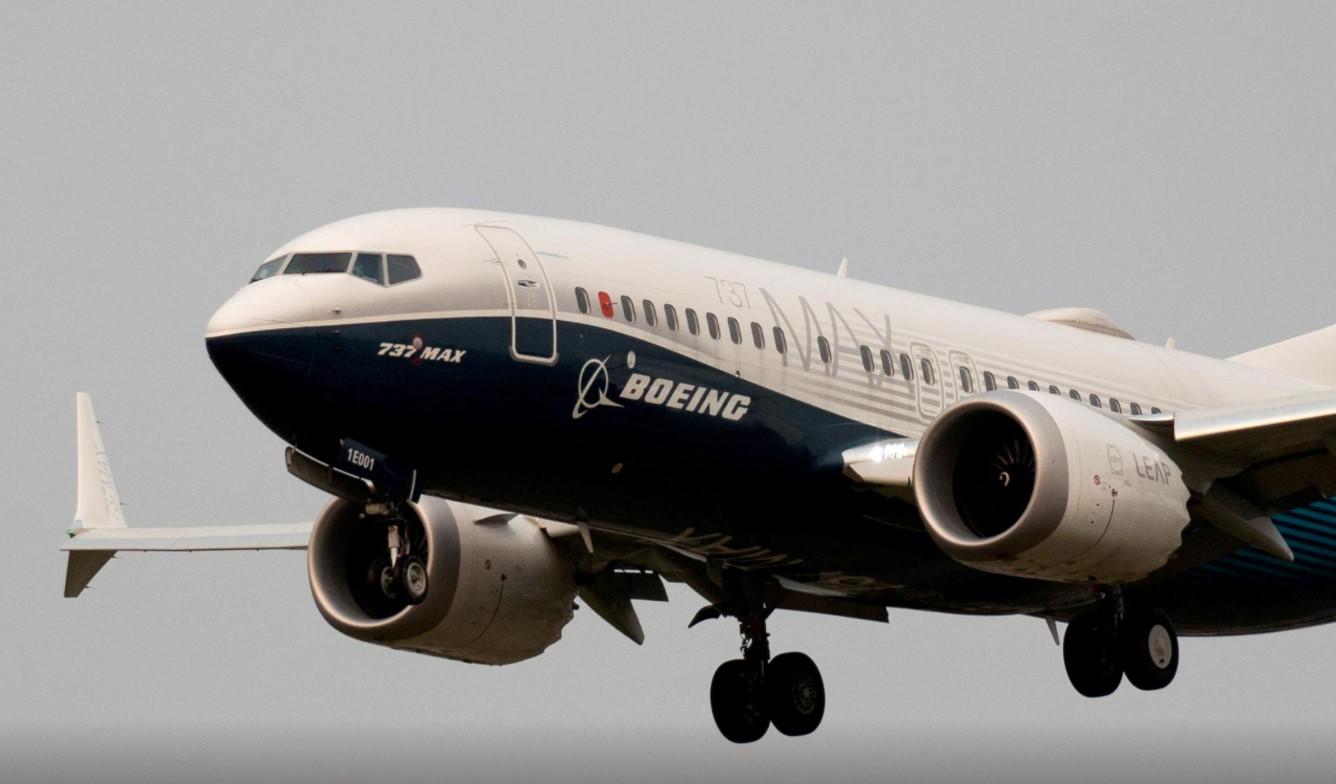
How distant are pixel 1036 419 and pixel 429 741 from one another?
167 feet

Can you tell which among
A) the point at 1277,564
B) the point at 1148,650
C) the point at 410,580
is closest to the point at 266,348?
the point at 410,580

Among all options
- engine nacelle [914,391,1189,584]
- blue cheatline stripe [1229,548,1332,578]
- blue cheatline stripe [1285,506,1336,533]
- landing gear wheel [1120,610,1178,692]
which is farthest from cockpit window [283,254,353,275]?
blue cheatline stripe [1285,506,1336,533]

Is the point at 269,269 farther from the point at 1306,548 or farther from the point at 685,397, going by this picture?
the point at 1306,548

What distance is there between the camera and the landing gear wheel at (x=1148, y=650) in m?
24.9

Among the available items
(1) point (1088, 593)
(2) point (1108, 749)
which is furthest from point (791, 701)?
(2) point (1108, 749)

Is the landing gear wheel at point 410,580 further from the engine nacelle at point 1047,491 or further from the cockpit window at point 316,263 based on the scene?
the engine nacelle at point 1047,491

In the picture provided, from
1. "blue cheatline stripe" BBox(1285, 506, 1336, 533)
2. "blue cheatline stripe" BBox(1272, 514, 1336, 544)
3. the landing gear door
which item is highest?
the landing gear door

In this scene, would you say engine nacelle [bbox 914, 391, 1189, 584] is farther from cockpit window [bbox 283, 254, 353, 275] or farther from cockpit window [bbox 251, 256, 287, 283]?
cockpit window [bbox 251, 256, 287, 283]

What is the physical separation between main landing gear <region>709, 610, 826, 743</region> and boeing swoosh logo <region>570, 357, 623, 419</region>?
21.7 feet

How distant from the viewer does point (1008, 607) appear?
86.4 ft

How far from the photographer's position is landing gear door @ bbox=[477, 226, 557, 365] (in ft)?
66.5

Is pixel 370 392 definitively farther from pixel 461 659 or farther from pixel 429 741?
pixel 429 741

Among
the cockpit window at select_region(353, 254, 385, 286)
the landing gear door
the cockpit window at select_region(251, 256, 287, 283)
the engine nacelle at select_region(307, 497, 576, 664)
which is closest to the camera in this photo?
the cockpit window at select_region(353, 254, 385, 286)

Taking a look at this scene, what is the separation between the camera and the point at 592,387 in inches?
813
